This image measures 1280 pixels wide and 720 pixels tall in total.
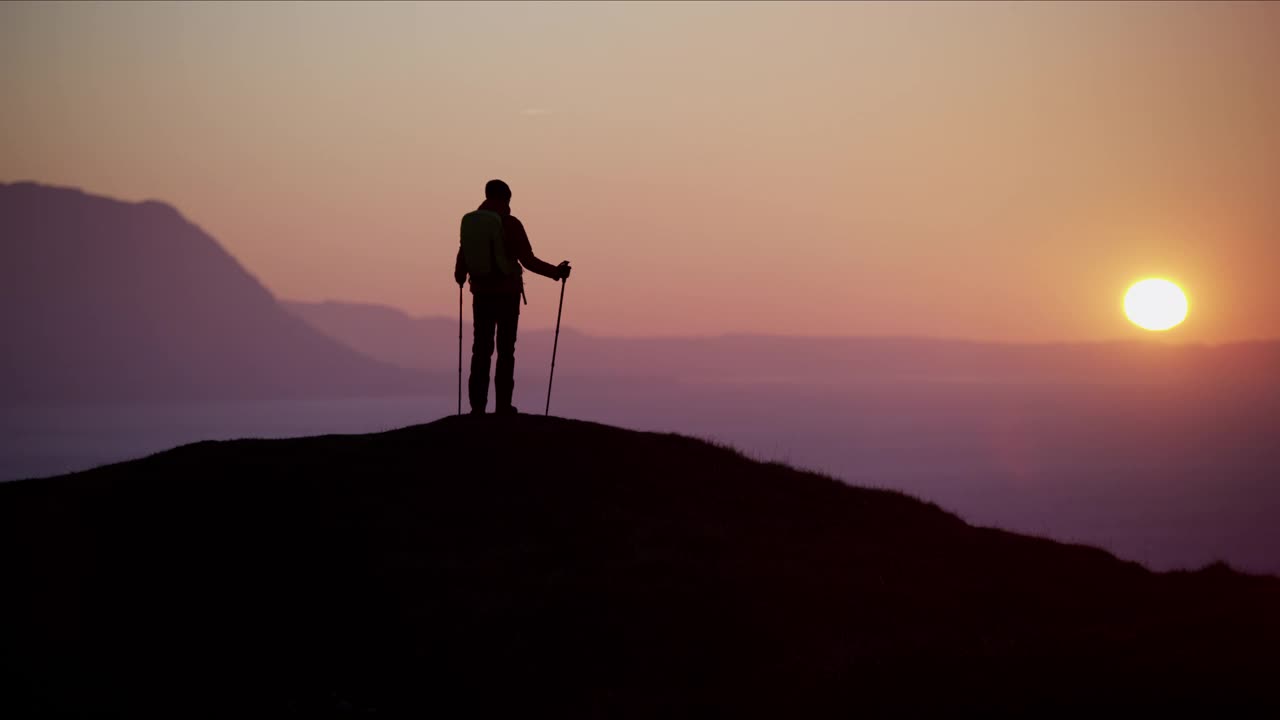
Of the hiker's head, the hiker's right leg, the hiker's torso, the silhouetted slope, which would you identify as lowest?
the silhouetted slope

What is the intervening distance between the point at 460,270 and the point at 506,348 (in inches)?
61.1

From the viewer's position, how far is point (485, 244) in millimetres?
20625

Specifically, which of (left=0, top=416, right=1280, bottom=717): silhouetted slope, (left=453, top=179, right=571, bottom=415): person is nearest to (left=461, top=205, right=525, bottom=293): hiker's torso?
(left=453, top=179, right=571, bottom=415): person

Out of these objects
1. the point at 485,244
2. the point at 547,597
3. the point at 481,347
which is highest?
the point at 485,244

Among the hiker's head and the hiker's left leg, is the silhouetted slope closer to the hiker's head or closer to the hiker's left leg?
the hiker's left leg

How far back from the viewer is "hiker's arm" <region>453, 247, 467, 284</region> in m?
21.3

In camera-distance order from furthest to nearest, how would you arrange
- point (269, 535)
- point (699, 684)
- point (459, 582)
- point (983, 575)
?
point (983, 575)
point (269, 535)
point (459, 582)
point (699, 684)

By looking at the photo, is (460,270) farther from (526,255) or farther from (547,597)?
(547,597)

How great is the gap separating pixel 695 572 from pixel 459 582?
3214mm

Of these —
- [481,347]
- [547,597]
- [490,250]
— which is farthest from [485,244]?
[547,597]

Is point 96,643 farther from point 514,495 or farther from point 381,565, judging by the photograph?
point 514,495

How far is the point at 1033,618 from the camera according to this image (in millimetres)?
18547

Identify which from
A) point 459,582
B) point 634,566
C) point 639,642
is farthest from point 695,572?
point 459,582

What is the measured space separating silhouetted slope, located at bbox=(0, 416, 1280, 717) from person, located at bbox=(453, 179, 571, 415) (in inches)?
47.5
